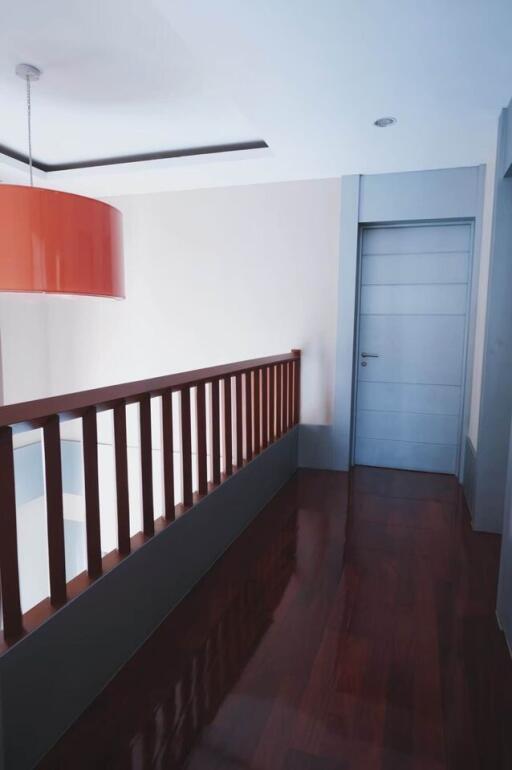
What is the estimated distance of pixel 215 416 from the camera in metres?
2.25

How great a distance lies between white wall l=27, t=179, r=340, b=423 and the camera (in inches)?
140

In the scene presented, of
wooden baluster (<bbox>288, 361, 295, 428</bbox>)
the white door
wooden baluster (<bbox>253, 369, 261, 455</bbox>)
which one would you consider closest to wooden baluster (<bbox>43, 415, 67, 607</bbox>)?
wooden baluster (<bbox>253, 369, 261, 455</bbox>)

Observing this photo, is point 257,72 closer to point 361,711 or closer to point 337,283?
point 337,283

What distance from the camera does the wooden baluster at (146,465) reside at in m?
1.59

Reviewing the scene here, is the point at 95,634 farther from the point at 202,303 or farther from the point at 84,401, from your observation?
the point at 202,303

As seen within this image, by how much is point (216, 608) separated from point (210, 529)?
0.38m

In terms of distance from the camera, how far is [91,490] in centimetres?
135

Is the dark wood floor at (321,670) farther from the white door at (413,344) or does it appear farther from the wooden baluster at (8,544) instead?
the white door at (413,344)

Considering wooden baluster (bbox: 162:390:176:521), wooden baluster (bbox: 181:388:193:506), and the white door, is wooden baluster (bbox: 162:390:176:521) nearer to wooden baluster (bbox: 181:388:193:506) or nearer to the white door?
wooden baluster (bbox: 181:388:193:506)

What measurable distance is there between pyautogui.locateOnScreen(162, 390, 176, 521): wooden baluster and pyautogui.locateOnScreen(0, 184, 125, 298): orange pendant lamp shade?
2.00 ft

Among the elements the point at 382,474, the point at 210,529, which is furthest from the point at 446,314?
the point at 210,529

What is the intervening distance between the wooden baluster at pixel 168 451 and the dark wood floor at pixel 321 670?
42 centimetres

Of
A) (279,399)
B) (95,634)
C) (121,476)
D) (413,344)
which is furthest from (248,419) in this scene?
(413,344)

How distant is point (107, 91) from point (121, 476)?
2.25m
